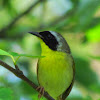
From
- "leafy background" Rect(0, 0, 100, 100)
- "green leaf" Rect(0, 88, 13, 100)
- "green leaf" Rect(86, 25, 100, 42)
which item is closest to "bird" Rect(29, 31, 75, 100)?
"leafy background" Rect(0, 0, 100, 100)

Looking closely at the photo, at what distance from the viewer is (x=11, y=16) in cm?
376

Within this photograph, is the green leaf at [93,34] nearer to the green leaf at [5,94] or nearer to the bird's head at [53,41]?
the bird's head at [53,41]

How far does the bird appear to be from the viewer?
2797 mm

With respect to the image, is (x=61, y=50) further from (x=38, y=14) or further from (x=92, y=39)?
(x=38, y=14)

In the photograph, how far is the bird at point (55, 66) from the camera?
280 centimetres

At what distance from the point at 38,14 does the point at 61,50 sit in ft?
3.95

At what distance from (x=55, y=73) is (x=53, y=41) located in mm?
497

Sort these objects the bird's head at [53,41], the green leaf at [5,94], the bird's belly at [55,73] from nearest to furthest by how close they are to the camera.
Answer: the green leaf at [5,94], the bird's belly at [55,73], the bird's head at [53,41]

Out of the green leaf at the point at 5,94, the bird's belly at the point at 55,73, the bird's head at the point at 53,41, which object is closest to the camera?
the green leaf at the point at 5,94

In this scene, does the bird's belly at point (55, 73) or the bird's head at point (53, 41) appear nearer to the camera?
the bird's belly at point (55, 73)

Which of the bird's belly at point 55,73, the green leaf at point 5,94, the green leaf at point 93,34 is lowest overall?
the bird's belly at point 55,73

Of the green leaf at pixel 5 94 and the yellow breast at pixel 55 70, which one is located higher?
the green leaf at pixel 5 94

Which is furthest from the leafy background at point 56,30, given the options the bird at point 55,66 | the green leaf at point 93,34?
the bird at point 55,66

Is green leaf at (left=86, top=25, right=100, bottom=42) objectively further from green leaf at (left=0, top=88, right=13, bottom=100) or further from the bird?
green leaf at (left=0, top=88, right=13, bottom=100)
